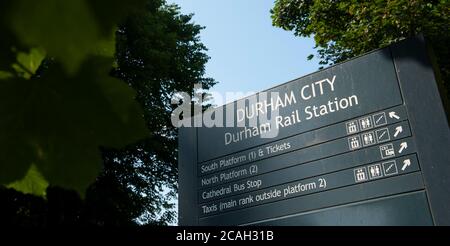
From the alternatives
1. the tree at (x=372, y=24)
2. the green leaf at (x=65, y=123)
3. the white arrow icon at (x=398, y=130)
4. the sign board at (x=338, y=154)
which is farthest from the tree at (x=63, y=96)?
the tree at (x=372, y=24)

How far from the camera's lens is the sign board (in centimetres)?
388

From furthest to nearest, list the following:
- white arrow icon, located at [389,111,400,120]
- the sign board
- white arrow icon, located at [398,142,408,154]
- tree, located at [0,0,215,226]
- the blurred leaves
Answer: white arrow icon, located at [389,111,400,120] < white arrow icon, located at [398,142,408,154] < the sign board < the blurred leaves < tree, located at [0,0,215,226]

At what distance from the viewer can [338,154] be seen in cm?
433

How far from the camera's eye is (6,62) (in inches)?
21.0

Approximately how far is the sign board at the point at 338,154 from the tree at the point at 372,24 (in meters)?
5.75

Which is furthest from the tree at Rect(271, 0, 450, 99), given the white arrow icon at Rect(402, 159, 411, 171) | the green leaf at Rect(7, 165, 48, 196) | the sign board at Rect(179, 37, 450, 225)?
the green leaf at Rect(7, 165, 48, 196)

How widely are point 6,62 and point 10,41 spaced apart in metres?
0.04

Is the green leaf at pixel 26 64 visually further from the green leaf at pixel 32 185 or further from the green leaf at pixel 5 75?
the green leaf at pixel 32 185

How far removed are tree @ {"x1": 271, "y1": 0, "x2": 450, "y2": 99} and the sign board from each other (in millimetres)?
5747

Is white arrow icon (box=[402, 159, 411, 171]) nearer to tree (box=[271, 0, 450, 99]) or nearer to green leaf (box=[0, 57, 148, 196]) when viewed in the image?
green leaf (box=[0, 57, 148, 196])

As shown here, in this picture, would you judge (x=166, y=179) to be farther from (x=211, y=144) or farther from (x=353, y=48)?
(x=211, y=144)
